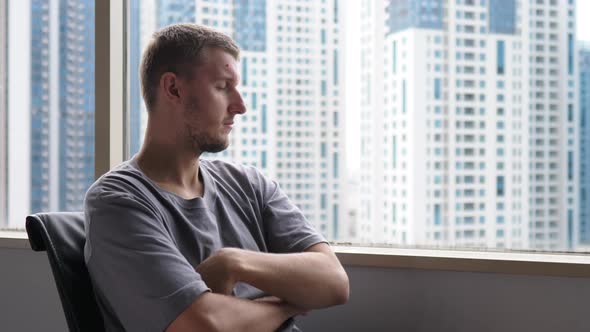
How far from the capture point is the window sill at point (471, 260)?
6.37 feet

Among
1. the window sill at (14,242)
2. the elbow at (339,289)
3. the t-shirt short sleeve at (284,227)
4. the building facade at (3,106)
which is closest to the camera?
the elbow at (339,289)

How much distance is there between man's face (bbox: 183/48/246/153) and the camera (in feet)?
5.66

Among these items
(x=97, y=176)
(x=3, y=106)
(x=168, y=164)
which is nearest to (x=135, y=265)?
(x=168, y=164)

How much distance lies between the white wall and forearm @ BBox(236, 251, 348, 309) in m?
0.38

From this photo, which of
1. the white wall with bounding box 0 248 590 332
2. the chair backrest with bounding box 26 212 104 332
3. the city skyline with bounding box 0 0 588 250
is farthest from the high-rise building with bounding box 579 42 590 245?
the chair backrest with bounding box 26 212 104 332

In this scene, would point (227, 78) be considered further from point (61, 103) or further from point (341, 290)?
point (61, 103)

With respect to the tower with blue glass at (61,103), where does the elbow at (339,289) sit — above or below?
below

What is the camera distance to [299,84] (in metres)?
2.30

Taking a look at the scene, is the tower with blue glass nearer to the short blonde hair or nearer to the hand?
the short blonde hair

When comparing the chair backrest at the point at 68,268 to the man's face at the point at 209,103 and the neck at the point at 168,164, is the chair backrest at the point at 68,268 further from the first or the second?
the man's face at the point at 209,103

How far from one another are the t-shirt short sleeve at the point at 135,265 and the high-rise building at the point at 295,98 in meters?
0.83

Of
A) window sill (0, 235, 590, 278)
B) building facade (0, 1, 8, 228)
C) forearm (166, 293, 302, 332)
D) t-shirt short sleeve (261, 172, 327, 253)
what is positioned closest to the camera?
forearm (166, 293, 302, 332)

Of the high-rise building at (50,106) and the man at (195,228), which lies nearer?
the man at (195,228)

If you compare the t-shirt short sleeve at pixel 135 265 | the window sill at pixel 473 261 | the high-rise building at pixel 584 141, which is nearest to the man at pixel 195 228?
the t-shirt short sleeve at pixel 135 265
